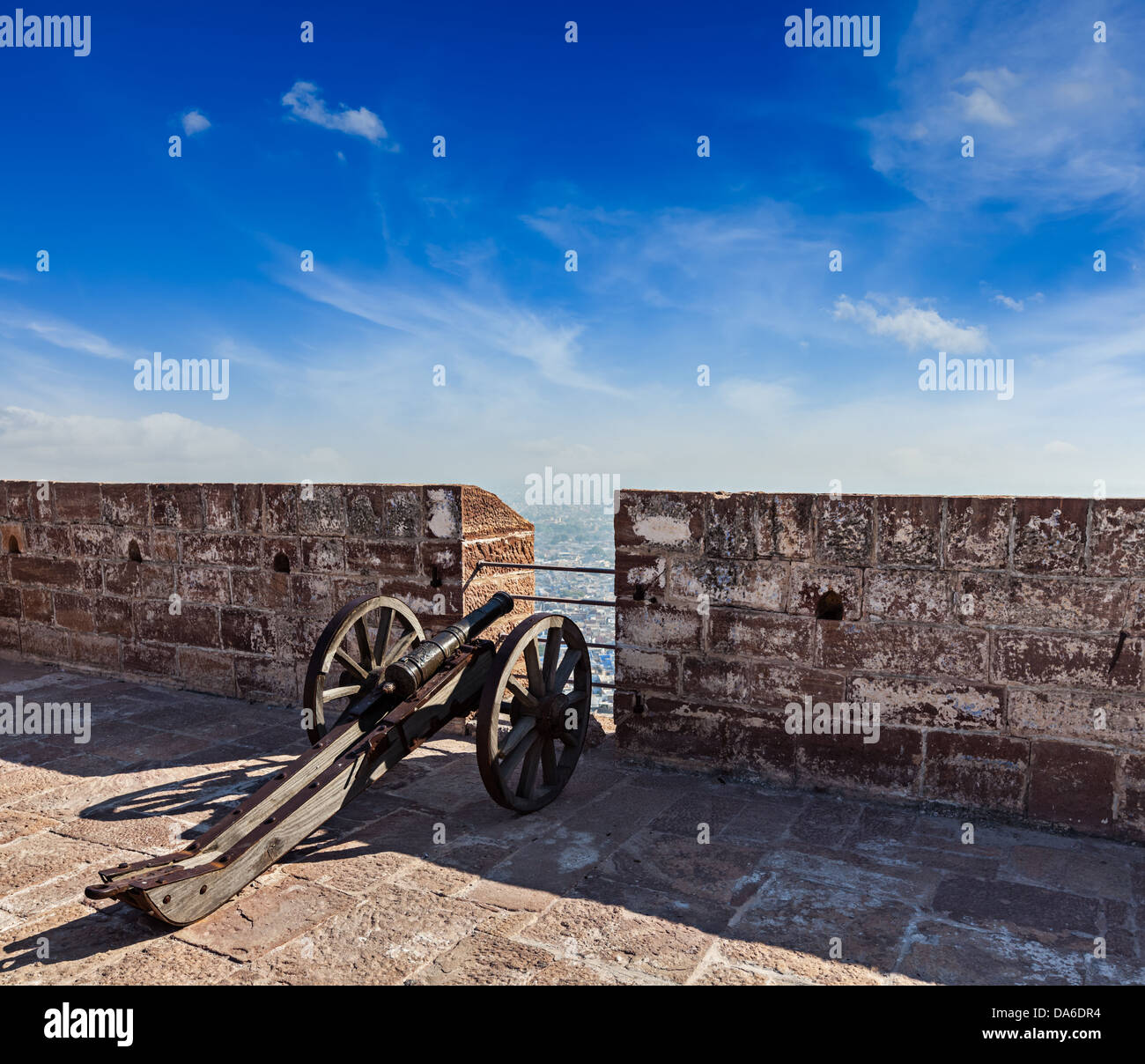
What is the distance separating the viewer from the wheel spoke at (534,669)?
3.79 m

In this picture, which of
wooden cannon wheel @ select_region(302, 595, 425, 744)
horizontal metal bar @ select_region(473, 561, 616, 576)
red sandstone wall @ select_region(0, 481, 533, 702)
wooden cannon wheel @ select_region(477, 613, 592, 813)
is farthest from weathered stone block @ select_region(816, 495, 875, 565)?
wooden cannon wheel @ select_region(302, 595, 425, 744)

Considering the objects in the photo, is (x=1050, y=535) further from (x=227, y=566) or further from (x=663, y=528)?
(x=227, y=566)

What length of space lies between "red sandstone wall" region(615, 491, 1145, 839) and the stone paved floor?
23 centimetres

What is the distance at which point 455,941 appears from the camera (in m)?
2.74

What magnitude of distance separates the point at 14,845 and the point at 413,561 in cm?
249

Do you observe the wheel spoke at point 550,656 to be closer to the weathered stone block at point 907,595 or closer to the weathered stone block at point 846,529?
the weathered stone block at point 846,529

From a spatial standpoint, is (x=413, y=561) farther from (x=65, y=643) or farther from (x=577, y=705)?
(x=65, y=643)

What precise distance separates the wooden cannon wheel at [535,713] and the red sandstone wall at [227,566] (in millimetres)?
1152

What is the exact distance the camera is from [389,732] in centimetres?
347

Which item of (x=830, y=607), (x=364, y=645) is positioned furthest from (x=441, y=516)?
(x=830, y=607)

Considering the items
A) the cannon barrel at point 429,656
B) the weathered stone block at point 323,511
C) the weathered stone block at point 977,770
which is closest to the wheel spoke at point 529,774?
the cannon barrel at point 429,656

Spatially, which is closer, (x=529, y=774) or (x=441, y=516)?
(x=529, y=774)

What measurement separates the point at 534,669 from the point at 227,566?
10.1ft

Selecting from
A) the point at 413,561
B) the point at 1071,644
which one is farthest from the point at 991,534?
the point at 413,561
